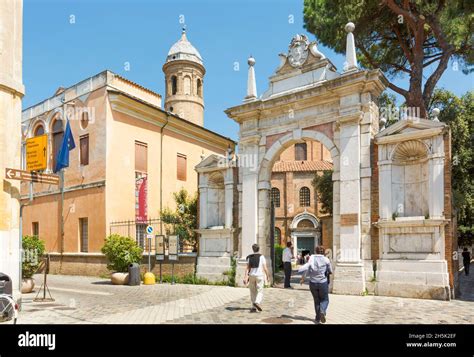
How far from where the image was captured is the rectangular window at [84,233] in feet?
68.7

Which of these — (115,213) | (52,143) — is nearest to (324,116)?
(115,213)

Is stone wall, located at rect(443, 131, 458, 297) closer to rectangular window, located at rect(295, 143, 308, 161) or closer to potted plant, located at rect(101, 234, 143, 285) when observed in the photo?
potted plant, located at rect(101, 234, 143, 285)

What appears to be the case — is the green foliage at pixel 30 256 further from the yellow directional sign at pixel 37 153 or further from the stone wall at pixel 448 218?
the stone wall at pixel 448 218

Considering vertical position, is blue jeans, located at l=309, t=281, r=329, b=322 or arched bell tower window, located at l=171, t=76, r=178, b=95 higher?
arched bell tower window, located at l=171, t=76, r=178, b=95

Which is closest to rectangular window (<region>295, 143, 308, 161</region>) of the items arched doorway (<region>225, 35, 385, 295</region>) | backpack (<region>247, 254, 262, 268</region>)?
arched doorway (<region>225, 35, 385, 295</region>)

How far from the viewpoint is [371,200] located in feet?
41.4

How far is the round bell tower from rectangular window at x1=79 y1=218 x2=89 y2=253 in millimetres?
15897

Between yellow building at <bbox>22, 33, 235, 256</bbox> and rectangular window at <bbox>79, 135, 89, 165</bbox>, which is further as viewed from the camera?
rectangular window at <bbox>79, 135, 89, 165</bbox>

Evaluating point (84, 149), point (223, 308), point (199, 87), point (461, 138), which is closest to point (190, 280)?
point (223, 308)

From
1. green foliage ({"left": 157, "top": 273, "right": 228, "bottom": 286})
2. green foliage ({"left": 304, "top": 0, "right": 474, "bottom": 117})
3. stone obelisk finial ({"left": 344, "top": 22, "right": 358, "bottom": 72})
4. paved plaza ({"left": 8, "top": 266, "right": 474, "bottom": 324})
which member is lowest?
green foliage ({"left": 157, "top": 273, "right": 228, "bottom": 286})

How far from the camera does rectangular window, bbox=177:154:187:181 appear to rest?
24.7m

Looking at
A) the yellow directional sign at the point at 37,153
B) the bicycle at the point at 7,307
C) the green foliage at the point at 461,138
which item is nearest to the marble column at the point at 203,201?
the yellow directional sign at the point at 37,153

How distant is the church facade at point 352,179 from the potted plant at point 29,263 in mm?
5915
